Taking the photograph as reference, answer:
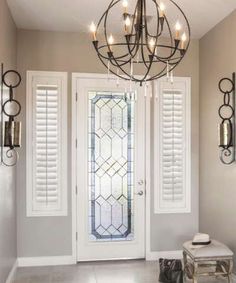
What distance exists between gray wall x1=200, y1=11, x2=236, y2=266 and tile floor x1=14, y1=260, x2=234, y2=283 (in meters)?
0.65

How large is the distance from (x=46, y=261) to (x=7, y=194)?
3.87 ft

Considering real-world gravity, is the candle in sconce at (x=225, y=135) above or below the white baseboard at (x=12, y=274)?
above

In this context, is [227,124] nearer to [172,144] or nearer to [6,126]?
[172,144]

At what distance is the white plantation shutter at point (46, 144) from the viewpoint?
4.15 meters

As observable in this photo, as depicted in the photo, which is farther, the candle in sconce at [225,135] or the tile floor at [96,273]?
the tile floor at [96,273]

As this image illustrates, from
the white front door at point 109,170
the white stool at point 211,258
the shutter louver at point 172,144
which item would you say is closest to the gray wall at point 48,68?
the white front door at point 109,170

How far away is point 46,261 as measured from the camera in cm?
419

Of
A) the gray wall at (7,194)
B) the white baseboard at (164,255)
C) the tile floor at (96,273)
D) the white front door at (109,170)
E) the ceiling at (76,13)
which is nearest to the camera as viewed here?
the gray wall at (7,194)

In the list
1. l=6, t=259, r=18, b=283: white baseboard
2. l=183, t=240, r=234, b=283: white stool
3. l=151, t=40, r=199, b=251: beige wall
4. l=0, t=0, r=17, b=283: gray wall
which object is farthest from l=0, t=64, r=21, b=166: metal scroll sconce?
l=151, t=40, r=199, b=251: beige wall

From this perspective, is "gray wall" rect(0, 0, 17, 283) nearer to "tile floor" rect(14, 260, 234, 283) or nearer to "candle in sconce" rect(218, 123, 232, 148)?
"tile floor" rect(14, 260, 234, 283)

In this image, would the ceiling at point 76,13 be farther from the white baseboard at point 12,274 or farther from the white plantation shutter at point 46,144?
the white baseboard at point 12,274

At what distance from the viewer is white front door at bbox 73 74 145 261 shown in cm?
427

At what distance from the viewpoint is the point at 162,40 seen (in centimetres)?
446

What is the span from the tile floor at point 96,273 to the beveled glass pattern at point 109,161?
0.34 meters
